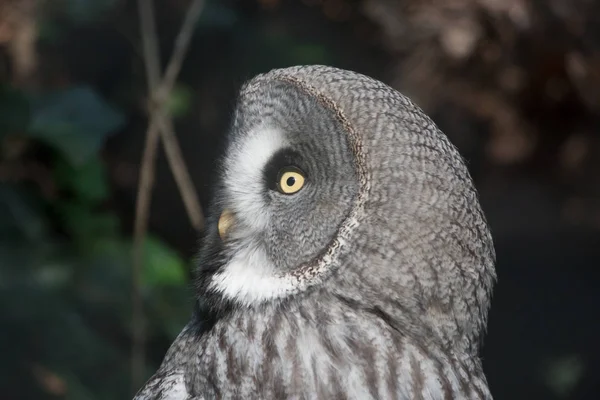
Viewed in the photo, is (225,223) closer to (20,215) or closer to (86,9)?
(20,215)

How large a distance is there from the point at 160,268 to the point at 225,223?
4.19 feet

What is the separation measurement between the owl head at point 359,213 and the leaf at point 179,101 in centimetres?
169

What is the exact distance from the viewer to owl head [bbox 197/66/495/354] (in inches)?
50.7

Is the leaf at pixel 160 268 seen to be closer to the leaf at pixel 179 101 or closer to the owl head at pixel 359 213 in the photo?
the leaf at pixel 179 101

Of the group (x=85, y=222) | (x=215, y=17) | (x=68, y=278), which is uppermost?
(x=215, y=17)

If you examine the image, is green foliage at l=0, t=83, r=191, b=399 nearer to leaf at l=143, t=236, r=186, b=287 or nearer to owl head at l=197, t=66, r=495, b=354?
leaf at l=143, t=236, r=186, b=287

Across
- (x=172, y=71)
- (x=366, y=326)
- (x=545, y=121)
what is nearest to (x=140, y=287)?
(x=172, y=71)

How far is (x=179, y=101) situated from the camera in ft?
10.2

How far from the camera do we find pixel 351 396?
4.21ft

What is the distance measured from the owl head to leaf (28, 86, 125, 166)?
51.1 inches

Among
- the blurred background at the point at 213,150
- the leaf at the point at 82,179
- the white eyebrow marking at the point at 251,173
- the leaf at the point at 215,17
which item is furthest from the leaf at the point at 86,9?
the white eyebrow marking at the point at 251,173

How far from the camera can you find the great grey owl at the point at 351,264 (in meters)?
1.29

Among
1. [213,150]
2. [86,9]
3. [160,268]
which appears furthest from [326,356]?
[86,9]

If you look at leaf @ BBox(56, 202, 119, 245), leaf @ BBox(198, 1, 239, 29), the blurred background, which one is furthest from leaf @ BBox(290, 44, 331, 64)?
leaf @ BBox(56, 202, 119, 245)
